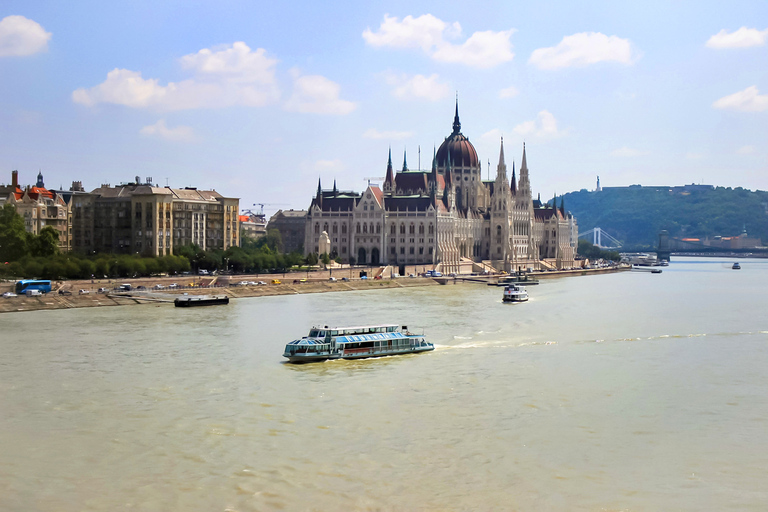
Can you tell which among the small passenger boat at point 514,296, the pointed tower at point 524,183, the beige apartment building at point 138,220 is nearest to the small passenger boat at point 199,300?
the small passenger boat at point 514,296

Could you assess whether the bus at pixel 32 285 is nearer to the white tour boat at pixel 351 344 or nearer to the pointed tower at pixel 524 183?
the white tour boat at pixel 351 344

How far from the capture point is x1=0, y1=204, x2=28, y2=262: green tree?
79.0 meters

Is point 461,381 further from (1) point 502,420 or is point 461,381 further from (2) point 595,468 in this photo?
(2) point 595,468

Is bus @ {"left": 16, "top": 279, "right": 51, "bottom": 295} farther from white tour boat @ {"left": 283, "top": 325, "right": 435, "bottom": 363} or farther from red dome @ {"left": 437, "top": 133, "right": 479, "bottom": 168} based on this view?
red dome @ {"left": 437, "top": 133, "right": 479, "bottom": 168}

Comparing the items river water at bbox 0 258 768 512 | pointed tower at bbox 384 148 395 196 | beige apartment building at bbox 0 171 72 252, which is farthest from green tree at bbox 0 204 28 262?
pointed tower at bbox 384 148 395 196

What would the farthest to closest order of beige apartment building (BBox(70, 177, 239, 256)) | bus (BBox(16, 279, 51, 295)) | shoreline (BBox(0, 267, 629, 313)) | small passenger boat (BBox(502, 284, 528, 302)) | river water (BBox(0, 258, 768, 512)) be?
beige apartment building (BBox(70, 177, 239, 256)) < small passenger boat (BBox(502, 284, 528, 302)) < bus (BBox(16, 279, 51, 295)) < shoreline (BBox(0, 267, 629, 313)) < river water (BBox(0, 258, 768, 512))

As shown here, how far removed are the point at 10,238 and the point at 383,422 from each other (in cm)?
5949

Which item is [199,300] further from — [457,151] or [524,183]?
[524,183]

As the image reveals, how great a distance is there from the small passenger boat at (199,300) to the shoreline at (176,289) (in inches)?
49.2

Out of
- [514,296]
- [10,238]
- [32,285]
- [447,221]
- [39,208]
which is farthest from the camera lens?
[447,221]

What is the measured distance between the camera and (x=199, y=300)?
6944 cm

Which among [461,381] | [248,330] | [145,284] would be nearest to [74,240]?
[145,284]

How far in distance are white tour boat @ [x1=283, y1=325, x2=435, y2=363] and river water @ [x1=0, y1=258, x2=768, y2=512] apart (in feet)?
3.59

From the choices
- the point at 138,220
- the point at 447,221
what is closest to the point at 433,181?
the point at 447,221
